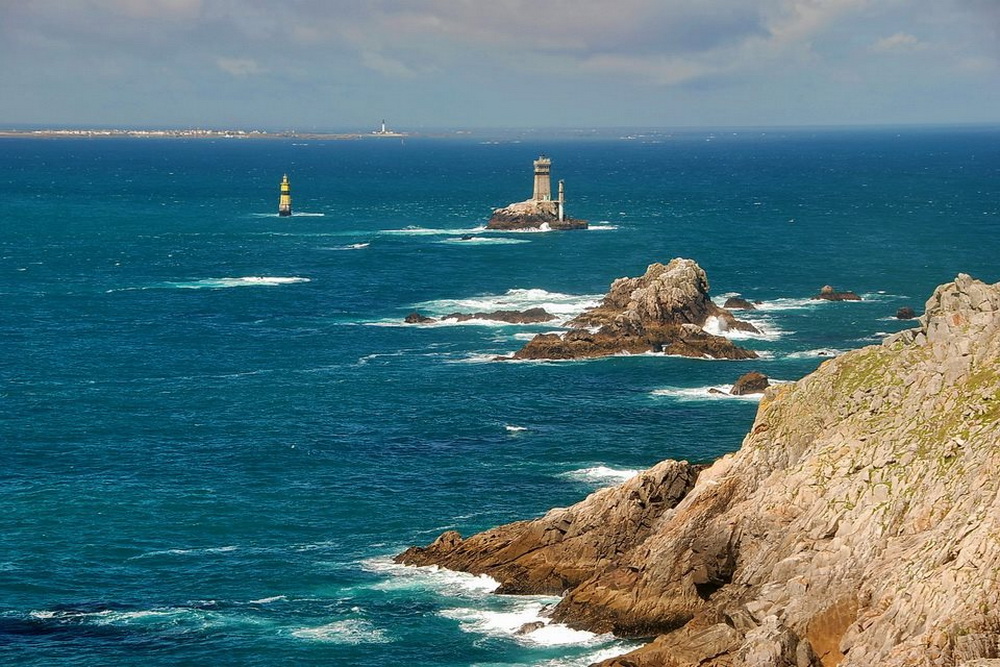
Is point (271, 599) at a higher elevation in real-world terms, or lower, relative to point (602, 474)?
lower

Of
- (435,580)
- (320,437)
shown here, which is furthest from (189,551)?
(320,437)

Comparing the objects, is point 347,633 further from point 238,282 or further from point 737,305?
point 238,282

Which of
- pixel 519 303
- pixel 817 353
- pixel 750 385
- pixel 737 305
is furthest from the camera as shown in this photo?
pixel 519 303

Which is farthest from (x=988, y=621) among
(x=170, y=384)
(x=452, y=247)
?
(x=452, y=247)

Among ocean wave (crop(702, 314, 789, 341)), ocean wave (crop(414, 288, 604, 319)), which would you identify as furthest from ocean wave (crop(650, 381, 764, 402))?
ocean wave (crop(414, 288, 604, 319))

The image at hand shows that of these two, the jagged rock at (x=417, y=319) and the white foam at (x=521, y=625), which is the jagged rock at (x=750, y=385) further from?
the white foam at (x=521, y=625)

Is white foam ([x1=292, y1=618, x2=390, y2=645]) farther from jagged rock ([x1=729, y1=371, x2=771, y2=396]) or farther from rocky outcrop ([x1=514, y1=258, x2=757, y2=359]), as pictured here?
rocky outcrop ([x1=514, y1=258, x2=757, y2=359])

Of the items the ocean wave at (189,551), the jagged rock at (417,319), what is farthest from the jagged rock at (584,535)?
the jagged rock at (417,319)
